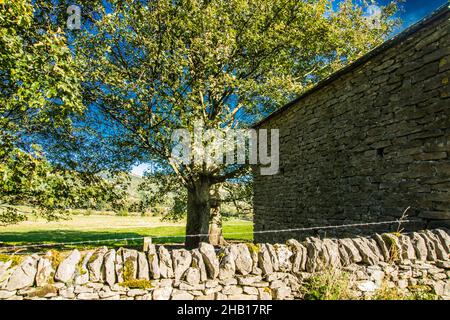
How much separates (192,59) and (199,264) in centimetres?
996

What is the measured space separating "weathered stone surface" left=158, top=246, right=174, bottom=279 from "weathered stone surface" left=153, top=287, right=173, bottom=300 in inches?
6.1

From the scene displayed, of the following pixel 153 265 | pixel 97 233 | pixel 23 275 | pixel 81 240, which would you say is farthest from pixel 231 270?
pixel 97 233

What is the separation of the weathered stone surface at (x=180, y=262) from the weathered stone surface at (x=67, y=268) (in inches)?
48.1

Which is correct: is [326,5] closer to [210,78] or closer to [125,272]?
[210,78]

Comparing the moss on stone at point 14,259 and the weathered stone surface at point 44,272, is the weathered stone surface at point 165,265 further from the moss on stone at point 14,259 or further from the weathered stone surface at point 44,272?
the moss on stone at point 14,259

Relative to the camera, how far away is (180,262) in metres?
3.78

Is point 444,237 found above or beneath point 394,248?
above

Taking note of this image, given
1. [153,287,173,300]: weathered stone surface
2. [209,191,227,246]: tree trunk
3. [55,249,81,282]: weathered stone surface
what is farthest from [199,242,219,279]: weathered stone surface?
[209,191,227,246]: tree trunk

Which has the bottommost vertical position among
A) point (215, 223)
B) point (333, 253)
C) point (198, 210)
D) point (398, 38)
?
point (215, 223)

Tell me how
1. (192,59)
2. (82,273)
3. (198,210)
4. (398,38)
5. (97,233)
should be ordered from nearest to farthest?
(82,273) < (398,38) < (192,59) < (198,210) < (97,233)

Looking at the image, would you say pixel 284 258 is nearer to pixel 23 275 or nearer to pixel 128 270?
pixel 128 270

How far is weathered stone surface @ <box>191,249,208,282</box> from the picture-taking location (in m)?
3.77
